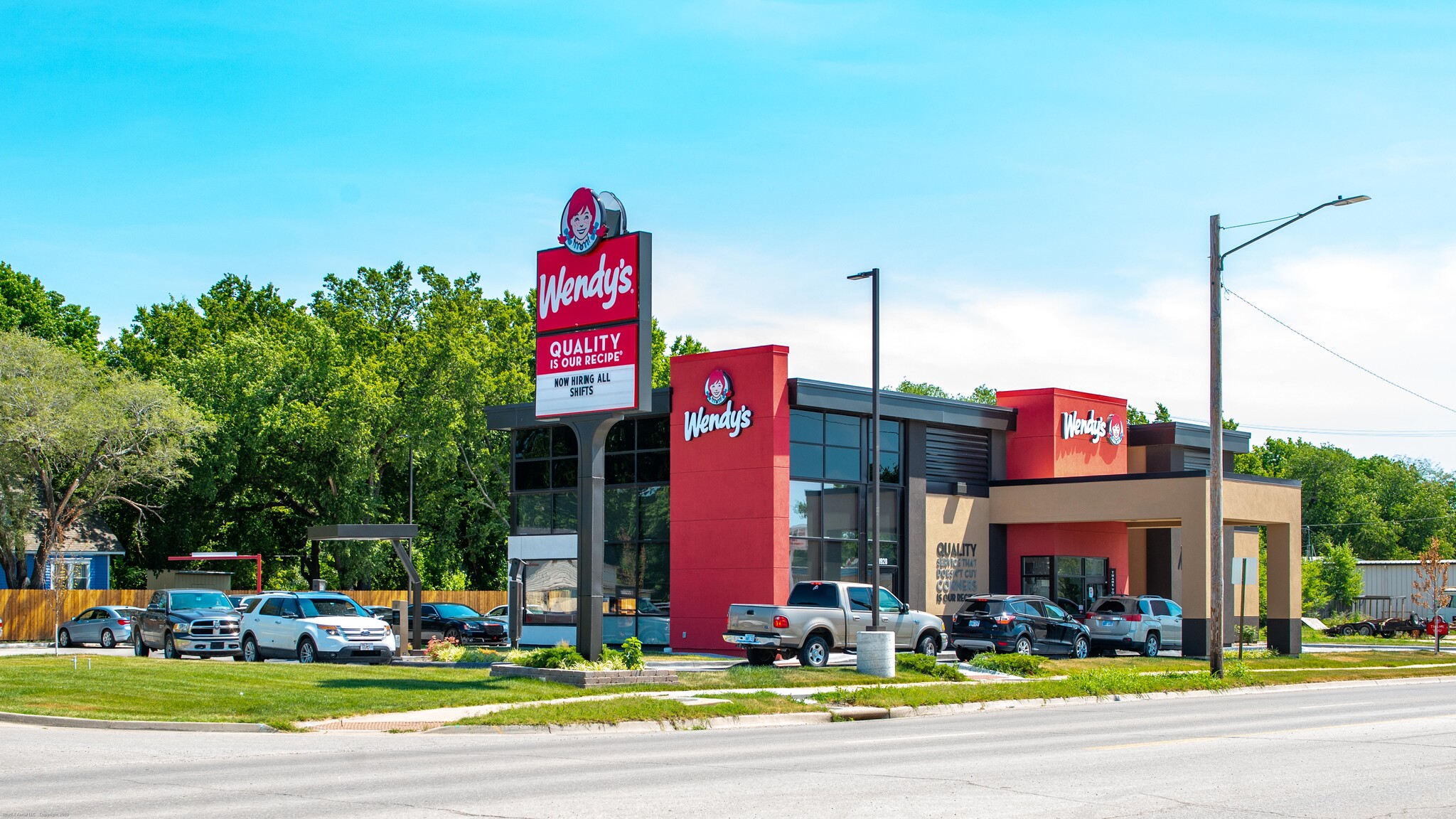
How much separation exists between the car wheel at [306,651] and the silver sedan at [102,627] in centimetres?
1337

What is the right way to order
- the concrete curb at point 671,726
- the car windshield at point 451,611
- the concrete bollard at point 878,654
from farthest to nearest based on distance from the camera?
1. the car windshield at point 451,611
2. the concrete bollard at point 878,654
3. the concrete curb at point 671,726

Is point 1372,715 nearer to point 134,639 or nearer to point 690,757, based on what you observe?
point 690,757

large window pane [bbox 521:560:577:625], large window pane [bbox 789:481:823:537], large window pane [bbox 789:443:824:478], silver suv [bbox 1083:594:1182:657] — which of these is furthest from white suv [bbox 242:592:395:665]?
silver suv [bbox 1083:594:1182:657]

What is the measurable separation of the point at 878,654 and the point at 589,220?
9.57 m

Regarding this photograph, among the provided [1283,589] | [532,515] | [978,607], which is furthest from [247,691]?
[1283,589]

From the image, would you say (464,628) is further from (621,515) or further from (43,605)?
(43,605)

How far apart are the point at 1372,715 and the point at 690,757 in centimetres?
1145

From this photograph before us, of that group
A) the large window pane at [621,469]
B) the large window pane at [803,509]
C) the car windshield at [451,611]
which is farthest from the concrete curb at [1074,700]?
the car windshield at [451,611]

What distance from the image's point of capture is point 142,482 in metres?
51.3

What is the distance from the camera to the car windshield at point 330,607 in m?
30.1

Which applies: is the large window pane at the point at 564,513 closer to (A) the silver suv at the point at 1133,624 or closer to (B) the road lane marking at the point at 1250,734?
(A) the silver suv at the point at 1133,624

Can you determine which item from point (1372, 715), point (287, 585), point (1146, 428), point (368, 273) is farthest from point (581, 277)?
point (368, 273)

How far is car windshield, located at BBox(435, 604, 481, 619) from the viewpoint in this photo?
41.8 meters

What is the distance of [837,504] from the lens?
1379 inches
